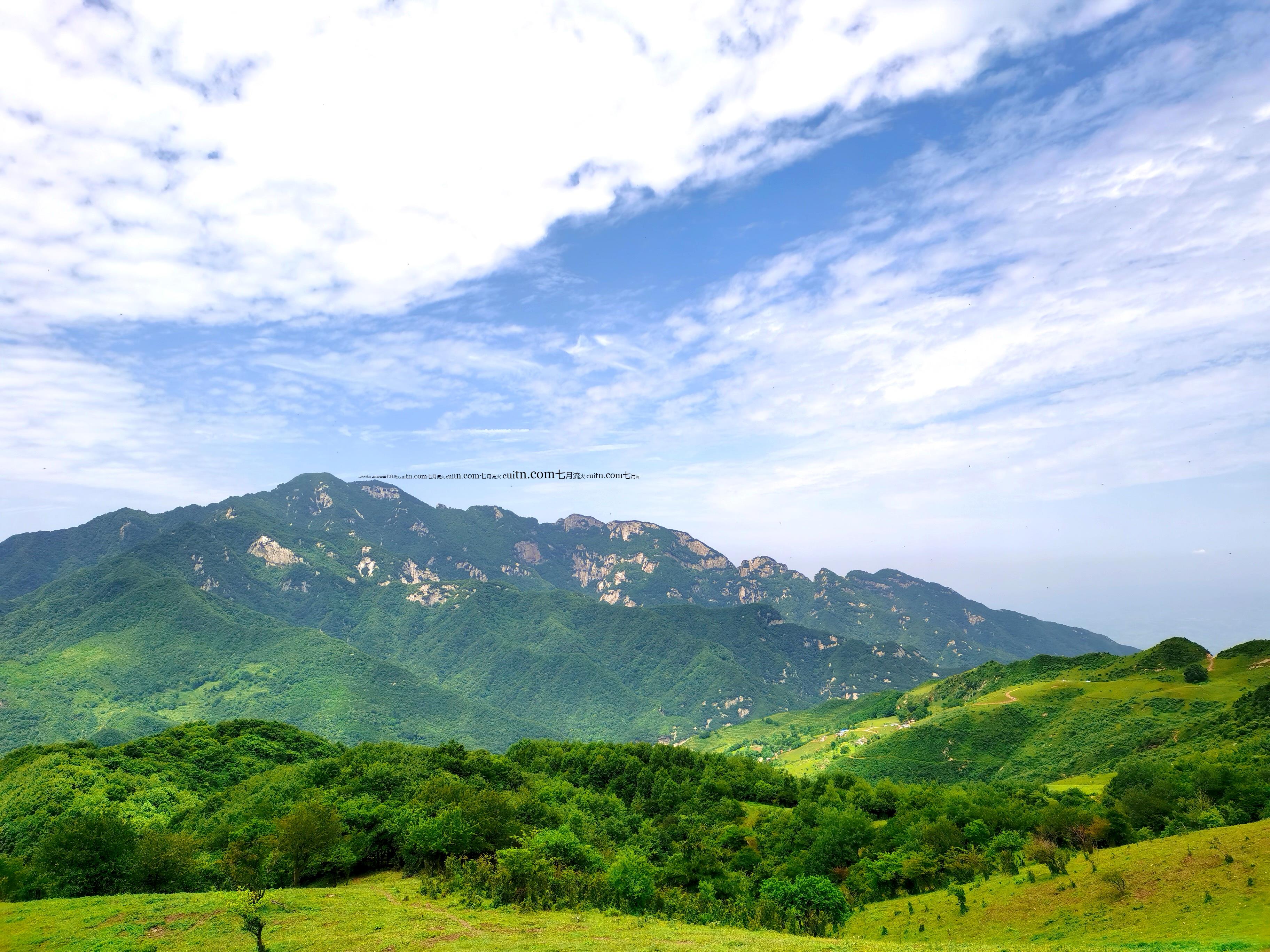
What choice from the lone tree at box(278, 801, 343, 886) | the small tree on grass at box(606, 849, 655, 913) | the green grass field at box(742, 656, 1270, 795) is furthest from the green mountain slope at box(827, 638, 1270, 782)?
the lone tree at box(278, 801, 343, 886)

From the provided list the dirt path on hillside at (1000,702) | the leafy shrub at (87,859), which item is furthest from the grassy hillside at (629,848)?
the dirt path on hillside at (1000,702)

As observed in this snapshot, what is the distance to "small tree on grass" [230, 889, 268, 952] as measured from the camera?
35656 mm

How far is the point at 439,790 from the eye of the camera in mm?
76500

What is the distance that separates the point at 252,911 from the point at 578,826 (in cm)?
4667

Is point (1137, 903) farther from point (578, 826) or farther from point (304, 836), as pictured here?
point (304, 836)

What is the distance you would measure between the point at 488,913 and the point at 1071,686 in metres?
185

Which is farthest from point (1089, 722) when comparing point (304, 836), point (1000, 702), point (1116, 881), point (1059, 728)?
point (304, 836)

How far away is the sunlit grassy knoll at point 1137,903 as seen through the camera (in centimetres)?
3234

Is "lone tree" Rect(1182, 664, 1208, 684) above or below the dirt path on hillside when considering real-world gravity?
above

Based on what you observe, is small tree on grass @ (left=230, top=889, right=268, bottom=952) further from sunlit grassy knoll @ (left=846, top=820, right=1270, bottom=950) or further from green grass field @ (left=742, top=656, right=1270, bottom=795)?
green grass field @ (left=742, top=656, right=1270, bottom=795)

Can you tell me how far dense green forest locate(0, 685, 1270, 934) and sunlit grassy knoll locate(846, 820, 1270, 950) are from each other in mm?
4412

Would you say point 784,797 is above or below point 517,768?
below

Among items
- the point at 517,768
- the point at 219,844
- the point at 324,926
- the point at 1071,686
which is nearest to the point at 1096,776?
the point at 1071,686

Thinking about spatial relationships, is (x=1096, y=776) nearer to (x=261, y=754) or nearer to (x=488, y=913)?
(x=488, y=913)
